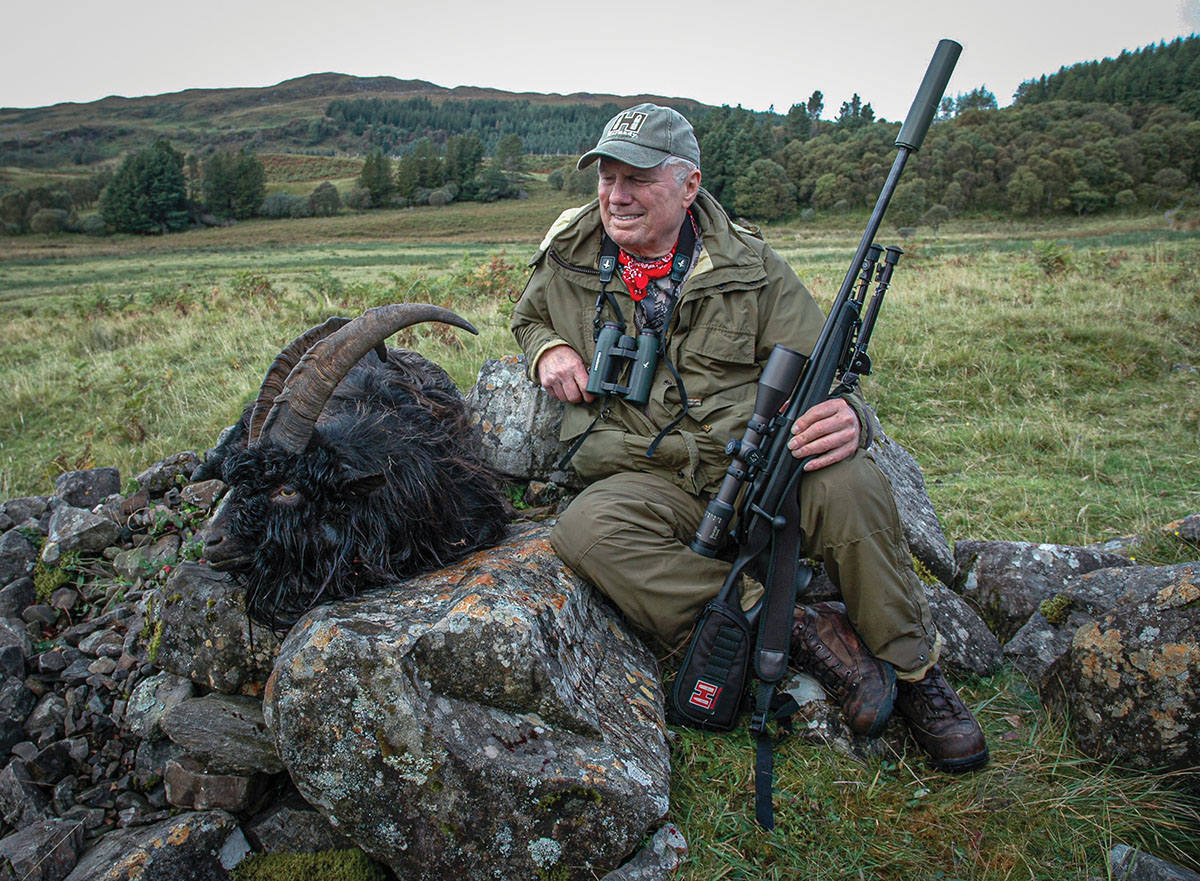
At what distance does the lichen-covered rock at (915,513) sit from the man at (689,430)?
2.87 ft

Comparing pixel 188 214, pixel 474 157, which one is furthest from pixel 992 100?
pixel 188 214

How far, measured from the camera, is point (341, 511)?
296cm

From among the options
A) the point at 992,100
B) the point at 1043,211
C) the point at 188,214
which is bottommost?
the point at 188,214

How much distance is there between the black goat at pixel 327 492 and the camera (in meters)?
2.81

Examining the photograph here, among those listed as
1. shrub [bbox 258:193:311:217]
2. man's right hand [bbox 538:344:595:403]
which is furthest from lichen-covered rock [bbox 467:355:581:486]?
shrub [bbox 258:193:311:217]

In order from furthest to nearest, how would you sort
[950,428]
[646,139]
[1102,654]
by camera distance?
[950,428], [646,139], [1102,654]

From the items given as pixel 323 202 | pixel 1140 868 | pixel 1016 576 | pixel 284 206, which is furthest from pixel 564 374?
pixel 323 202

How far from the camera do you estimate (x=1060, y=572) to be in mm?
3926

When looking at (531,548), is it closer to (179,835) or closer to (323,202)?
(179,835)

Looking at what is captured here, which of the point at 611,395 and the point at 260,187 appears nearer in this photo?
the point at 611,395

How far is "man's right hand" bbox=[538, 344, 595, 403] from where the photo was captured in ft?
12.2

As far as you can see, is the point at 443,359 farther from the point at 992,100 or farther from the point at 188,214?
the point at 992,100

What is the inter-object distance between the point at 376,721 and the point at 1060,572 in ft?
12.3

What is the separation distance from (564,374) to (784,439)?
49.9 inches
